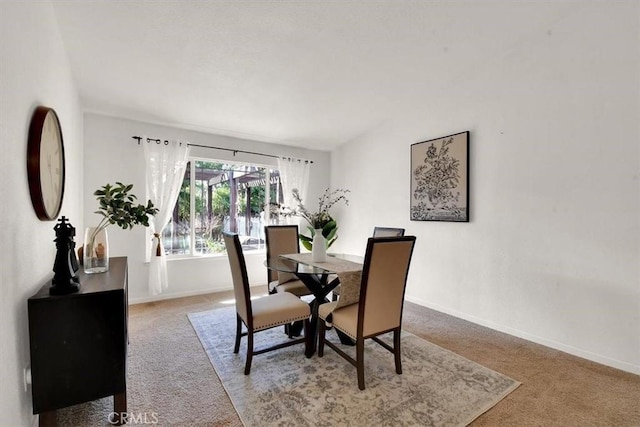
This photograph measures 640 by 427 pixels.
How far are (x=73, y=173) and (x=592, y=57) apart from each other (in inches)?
187

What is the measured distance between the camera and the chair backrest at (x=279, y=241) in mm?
3332

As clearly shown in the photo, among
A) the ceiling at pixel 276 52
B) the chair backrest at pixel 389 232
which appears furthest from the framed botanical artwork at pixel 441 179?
the chair backrest at pixel 389 232

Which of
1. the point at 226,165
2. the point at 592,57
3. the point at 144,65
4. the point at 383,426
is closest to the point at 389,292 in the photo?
the point at 383,426

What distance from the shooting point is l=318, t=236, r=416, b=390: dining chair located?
6.34 feet

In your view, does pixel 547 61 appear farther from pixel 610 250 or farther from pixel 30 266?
pixel 30 266

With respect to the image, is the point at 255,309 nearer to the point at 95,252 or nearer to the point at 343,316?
the point at 343,316

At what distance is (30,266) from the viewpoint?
150cm

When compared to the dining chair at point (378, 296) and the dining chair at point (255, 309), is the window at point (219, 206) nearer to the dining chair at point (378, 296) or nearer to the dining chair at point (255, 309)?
the dining chair at point (255, 309)

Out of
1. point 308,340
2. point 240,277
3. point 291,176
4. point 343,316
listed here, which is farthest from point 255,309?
point 291,176

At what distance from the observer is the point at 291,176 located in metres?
4.97

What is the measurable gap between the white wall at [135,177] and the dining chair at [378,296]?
2695mm

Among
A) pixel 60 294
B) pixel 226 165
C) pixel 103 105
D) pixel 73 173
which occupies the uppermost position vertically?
pixel 103 105

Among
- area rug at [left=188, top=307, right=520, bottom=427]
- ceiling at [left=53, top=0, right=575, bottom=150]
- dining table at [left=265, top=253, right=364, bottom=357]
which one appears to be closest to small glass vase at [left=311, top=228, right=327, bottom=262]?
dining table at [left=265, top=253, right=364, bottom=357]

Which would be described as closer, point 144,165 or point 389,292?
point 389,292
